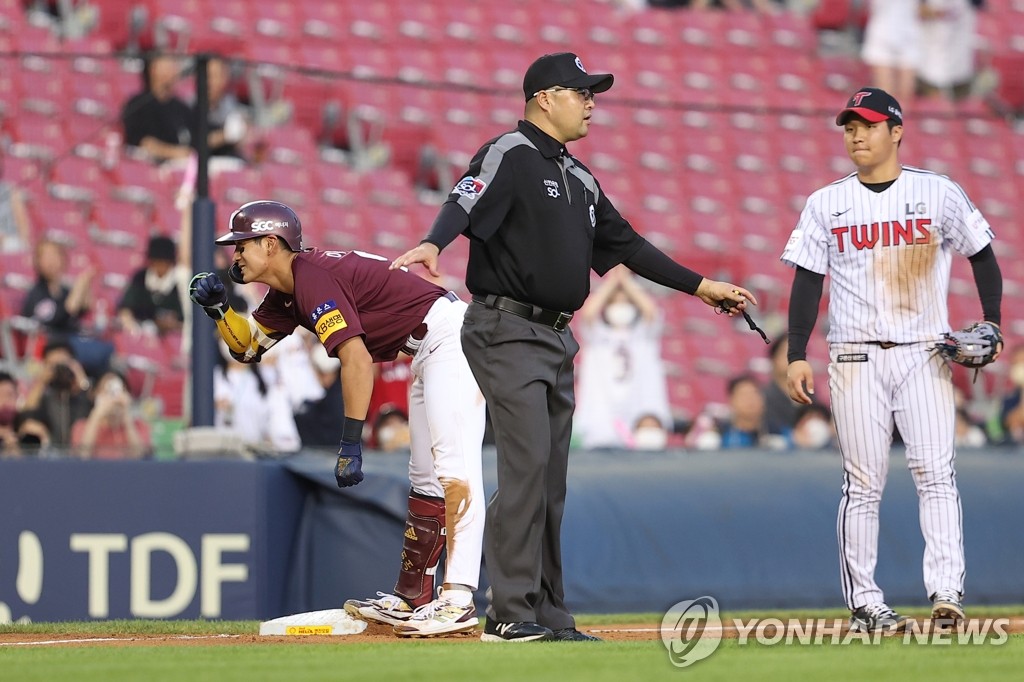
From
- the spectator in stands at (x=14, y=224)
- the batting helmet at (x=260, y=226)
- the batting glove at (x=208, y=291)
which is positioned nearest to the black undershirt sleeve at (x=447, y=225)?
the batting helmet at (x=260, y=226)

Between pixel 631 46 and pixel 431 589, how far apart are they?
10.0 meters

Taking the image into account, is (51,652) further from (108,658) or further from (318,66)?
(318,66)

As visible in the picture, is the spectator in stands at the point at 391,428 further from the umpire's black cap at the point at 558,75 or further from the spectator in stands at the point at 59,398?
the umpire's black cap at the point at 558,75

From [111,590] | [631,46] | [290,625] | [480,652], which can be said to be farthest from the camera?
[631,46]

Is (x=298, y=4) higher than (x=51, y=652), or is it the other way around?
(x=298, y=4)

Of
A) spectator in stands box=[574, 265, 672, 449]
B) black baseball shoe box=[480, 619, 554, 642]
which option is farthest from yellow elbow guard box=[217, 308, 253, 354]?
spectator in stands box=[574, 265, 672, 449]

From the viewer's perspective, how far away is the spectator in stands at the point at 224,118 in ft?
25.6

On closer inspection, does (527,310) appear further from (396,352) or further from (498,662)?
(498,662)

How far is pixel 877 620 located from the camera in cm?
541

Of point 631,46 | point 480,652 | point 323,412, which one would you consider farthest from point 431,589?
point 631,46

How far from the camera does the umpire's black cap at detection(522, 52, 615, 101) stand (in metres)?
5.32

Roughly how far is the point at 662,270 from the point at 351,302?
1.14m

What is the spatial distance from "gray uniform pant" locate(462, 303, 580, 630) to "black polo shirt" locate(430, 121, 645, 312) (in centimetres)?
12

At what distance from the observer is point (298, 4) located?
14242 mm
